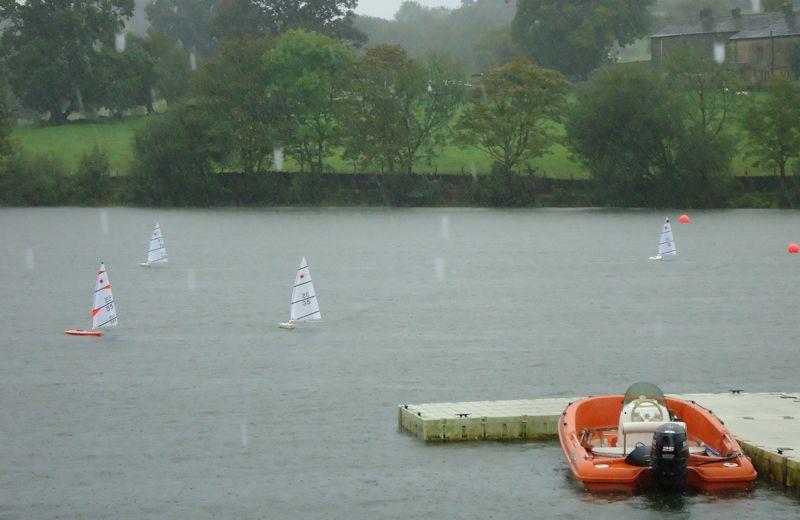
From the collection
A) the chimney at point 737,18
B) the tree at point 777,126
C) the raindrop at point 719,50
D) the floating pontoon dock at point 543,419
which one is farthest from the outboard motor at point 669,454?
the chimney at point 737,18

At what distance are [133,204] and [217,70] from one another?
42.6 ft

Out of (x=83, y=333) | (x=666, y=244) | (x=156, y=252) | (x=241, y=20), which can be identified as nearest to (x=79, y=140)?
(x=241, y=20)

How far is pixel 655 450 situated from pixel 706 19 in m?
143

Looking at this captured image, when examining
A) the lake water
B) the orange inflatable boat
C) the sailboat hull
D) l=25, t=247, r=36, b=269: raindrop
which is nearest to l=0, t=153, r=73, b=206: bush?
the lake water

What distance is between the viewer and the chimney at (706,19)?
523 ft

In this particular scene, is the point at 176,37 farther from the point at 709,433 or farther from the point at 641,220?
the point at 709,433

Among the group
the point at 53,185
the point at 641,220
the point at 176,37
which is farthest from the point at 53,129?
the point at 641,220

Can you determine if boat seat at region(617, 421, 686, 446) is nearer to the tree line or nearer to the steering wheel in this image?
the steering wheel

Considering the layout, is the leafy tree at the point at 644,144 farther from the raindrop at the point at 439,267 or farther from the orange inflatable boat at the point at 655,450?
the orange inflatable boat at the point at 655,450

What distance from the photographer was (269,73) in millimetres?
119312

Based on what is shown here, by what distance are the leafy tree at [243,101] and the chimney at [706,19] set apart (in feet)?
194

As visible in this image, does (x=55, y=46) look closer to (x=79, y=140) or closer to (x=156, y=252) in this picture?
(x=79, y=140)

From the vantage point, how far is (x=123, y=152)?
438 feet

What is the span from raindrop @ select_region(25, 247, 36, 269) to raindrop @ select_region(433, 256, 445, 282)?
63.9 ft
